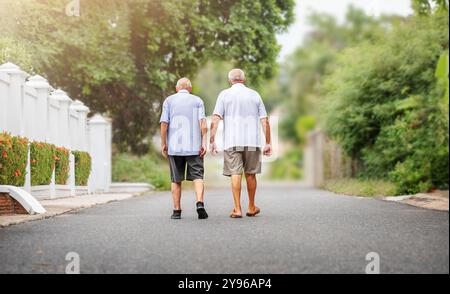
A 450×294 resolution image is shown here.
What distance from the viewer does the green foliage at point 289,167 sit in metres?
54.5

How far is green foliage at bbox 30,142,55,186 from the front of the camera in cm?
1364

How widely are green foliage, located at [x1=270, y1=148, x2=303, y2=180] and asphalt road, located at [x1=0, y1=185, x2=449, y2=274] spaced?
44072 mm

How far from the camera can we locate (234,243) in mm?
7043

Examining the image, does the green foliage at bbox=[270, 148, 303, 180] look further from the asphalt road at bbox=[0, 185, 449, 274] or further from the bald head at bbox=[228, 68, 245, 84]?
the asphalt road at bbox=[0, 185, 449, 274]

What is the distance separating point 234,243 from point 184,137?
3255 millimetres

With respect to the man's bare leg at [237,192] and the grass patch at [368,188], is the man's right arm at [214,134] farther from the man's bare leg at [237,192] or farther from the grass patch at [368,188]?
the grass patch at [368,188]

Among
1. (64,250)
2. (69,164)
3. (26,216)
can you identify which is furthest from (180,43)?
(64,250)

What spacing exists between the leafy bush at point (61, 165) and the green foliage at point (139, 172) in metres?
5.53

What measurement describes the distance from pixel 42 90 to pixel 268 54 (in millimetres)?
10638

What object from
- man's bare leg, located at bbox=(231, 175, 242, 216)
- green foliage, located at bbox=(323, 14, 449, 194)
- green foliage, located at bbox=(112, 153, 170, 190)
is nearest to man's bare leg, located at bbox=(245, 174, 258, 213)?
man's bare leg, located at bbox=(231, 175, 242, 216)

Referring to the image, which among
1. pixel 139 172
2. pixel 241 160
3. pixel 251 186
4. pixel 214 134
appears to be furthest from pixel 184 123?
pixel 139 172

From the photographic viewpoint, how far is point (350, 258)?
6031 millimetres

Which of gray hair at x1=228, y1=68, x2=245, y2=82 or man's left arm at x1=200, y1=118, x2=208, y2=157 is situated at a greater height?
gray hair at x1=228, y1=68, x2=245, y2=82

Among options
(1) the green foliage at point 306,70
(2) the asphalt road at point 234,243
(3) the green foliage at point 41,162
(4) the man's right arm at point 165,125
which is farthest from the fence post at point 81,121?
(1) the green foliage at point 306,70
